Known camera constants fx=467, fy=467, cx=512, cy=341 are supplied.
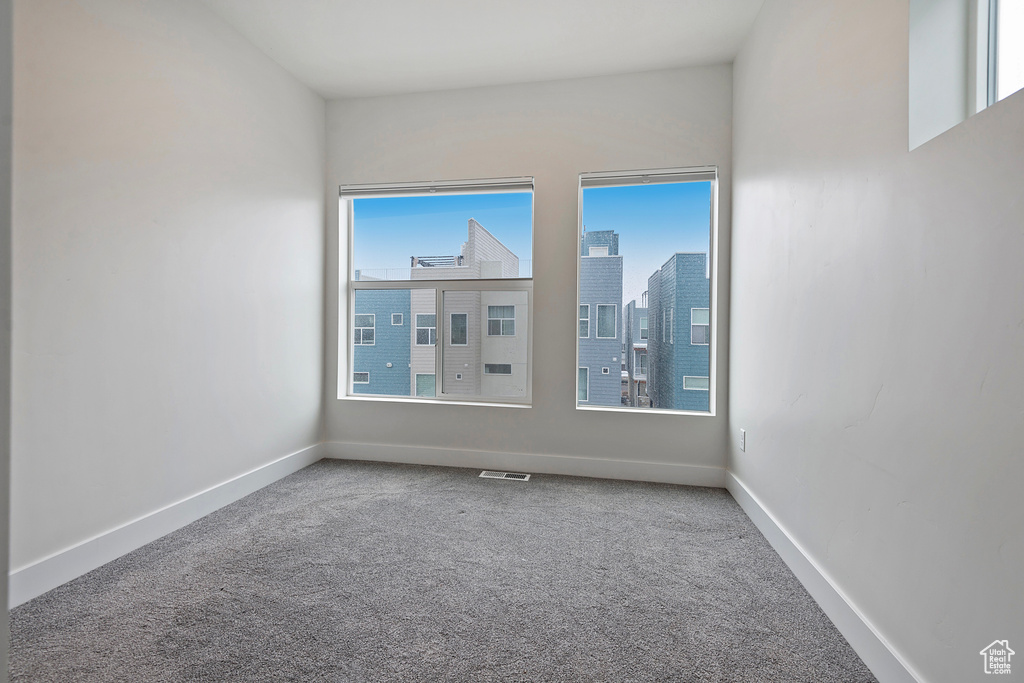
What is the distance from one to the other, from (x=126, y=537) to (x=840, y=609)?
9.69 feet

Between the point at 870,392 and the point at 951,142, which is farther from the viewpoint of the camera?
the point at 870,392

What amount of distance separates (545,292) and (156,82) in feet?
7.96

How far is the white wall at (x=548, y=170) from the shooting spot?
3150 millimetres

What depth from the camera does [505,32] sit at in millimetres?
2791

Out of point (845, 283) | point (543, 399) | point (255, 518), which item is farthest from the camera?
point (543, 399)

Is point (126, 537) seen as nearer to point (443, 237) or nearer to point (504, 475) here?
point (504, 475)

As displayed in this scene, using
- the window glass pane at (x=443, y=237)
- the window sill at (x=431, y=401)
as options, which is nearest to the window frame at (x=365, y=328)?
the window glass pane at (x=443, y=237)

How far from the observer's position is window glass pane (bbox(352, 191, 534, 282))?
137 inches

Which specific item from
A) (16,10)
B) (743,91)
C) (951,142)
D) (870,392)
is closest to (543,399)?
(870,392)

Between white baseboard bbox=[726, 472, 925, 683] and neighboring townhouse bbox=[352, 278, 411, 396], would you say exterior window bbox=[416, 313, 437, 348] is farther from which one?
white baseboard bbox=[726, 472, 925, 683]

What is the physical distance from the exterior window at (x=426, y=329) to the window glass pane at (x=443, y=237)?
1.00 feet

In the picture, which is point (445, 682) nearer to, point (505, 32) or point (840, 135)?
point (840, 135)

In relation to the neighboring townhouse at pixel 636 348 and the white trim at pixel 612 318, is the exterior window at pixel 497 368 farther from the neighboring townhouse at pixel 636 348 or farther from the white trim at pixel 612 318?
the neighboring townhouse at pixel 636 348

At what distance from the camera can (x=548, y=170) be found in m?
3.33
